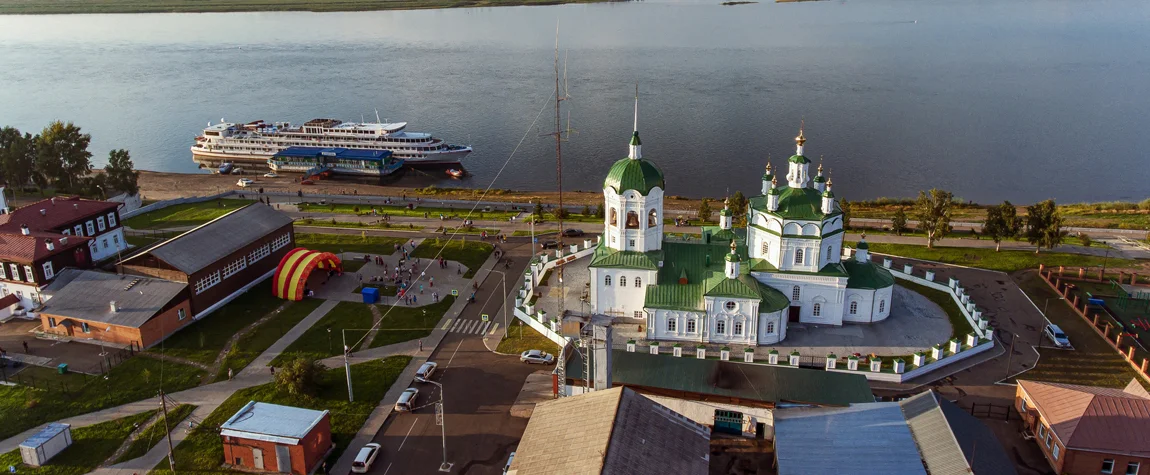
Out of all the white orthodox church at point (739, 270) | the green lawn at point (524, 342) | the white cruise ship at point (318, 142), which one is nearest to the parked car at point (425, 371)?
the green lawn at point (524, 342)

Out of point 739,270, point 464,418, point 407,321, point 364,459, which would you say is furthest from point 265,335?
point 739,270

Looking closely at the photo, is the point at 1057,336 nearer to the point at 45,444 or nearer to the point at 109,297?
the point at 45,444

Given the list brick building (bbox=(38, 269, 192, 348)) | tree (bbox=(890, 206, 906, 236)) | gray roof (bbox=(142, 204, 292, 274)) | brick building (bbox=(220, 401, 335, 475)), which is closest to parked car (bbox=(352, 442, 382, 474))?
brick building (bbox=(220, 401, 335, 475))

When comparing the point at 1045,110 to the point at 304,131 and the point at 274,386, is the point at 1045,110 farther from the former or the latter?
the point at 274,386

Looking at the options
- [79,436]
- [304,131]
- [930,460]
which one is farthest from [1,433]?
[304,131]

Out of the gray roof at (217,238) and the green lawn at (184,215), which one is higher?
the gray roof at (217,238)

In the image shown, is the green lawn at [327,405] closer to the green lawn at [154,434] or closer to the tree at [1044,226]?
the green lawn at [154,434]
